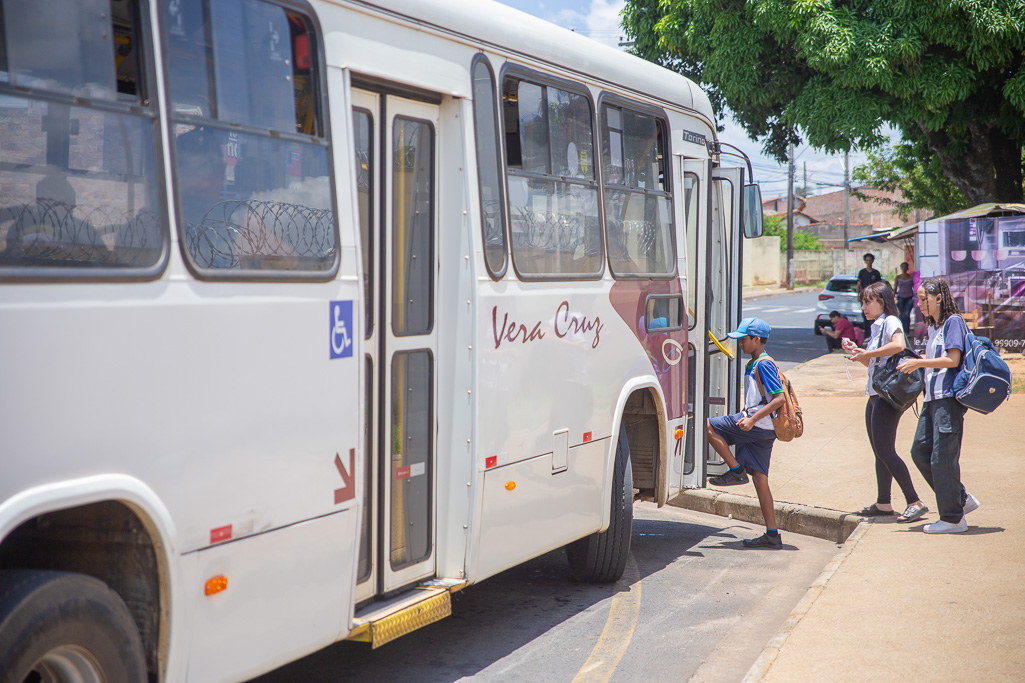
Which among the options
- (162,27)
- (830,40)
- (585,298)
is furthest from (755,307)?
(162,27)

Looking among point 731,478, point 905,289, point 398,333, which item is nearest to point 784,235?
point 905,289

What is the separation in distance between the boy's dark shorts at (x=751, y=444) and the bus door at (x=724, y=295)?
8.7 inches

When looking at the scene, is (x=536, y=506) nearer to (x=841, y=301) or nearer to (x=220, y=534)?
(x=220, y=534)

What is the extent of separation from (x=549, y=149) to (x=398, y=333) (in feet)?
4.80

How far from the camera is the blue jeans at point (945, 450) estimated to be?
7152mm

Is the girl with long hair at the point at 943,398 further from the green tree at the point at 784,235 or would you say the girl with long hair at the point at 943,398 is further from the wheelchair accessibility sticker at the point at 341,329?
the green tree at the point at 784,235

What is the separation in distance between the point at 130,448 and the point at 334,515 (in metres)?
1.04

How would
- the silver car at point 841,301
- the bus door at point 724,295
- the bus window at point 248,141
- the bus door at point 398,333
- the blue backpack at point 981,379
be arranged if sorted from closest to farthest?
the bus window at point 248,141 → the bus door at point 398,333 → the blue backpack at point 981,379 → the bus door at point 724,295 → the silver car at point 841,301

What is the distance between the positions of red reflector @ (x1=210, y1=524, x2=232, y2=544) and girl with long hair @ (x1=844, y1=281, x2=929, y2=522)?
5066 mm

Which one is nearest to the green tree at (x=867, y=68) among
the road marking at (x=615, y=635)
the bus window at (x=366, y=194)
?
the road marking at (x=615, y=635)

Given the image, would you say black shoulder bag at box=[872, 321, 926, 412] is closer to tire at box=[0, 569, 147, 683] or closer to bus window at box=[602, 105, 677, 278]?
bus window at box=[602, 105, 677, 278]

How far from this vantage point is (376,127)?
452 centimetres

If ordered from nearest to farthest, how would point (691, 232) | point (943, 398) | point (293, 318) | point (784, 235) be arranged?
point (293, 318) < point (943, 398) < point (691, 232) < point (784, 235)

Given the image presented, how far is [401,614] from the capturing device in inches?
178
